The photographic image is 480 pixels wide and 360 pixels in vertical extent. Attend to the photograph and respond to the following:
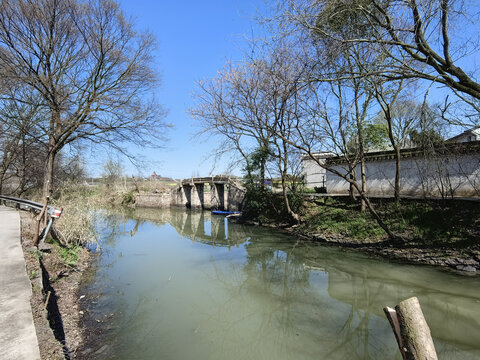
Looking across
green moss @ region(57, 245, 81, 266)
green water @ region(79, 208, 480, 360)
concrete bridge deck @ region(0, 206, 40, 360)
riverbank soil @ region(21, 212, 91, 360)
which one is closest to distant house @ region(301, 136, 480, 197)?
green water @ region(79, 208, 480, 360)

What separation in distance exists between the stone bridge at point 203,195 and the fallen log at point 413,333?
23.3 m

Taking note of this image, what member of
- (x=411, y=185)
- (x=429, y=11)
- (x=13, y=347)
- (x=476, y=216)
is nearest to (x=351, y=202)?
(x=411, y=185)

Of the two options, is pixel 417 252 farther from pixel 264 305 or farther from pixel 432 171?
pixel 264 305

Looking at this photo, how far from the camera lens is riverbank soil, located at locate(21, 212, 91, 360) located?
3.85m

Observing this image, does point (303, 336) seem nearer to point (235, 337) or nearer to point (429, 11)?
point (235, 337)

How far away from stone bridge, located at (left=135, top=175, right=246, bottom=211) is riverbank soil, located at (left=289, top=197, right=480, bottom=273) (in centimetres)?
1225

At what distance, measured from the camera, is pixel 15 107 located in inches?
536

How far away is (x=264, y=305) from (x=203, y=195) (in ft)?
88.3

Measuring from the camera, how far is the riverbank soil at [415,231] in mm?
9477

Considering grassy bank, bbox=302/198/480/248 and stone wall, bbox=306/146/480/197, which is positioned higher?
stone wall, bbox=306/146/480/197

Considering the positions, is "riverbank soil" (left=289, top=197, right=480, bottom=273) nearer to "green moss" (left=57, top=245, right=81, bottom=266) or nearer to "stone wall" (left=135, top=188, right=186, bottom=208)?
"green moss" (left=57, top=245, right=81, bottom=266)

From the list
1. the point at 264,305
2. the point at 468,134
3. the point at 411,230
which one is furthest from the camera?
the point at 468,134

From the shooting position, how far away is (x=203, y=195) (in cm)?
3344

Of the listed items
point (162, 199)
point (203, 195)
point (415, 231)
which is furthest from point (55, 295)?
point (162, 199)
